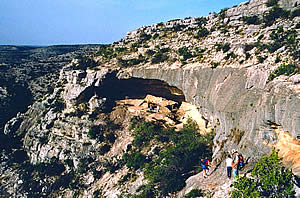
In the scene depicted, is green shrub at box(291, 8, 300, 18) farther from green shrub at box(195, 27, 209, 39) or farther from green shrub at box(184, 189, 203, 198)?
green shrub at box(184, 189, 203, 198)

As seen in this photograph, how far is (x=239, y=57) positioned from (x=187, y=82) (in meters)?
7.06

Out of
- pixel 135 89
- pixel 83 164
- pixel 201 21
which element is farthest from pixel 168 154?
pixel 201 21

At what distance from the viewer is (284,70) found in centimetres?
1773

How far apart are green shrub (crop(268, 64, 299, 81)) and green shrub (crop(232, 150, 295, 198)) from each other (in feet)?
22.9

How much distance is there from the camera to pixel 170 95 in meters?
36.5

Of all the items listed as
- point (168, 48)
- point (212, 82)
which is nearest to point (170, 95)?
point (168, 48)

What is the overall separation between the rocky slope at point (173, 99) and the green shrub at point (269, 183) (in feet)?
4.60

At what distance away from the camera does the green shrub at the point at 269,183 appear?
42.3 ft

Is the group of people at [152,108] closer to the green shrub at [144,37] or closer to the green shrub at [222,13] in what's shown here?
the green shrub at [144,37]

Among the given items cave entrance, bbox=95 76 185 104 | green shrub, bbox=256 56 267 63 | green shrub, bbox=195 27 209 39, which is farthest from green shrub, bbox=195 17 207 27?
green shrub, bbox=256 56 267 63

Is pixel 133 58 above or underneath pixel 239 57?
above

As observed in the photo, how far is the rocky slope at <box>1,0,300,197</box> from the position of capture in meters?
17.8

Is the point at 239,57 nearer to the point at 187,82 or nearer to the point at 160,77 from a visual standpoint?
the point at 187,82

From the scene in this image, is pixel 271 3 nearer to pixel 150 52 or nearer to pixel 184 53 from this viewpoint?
pixel 184 53
